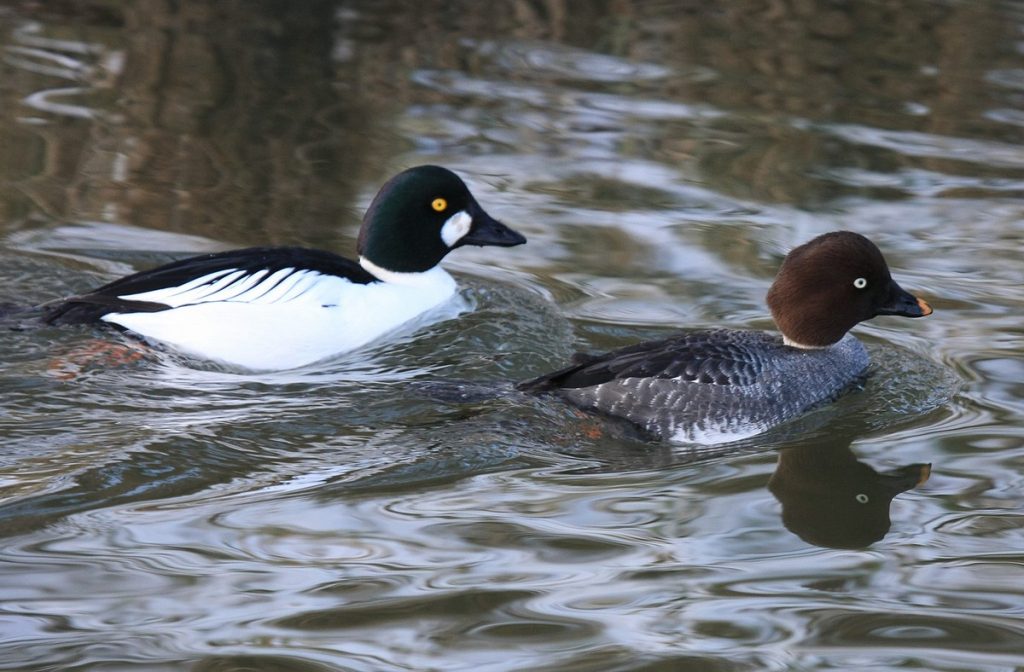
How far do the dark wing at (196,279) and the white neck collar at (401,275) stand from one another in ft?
2.12

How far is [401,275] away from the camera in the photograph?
836cm

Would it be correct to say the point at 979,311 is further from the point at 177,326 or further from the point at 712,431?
the point at 177,326

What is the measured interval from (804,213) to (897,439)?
11.2ft

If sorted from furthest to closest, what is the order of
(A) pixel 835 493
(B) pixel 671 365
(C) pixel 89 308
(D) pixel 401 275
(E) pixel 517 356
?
(D) pixel 401 275, (E) pixel 517 356, (C) pixel 89 308, (B) pixel 671 365, (A) pixel 835 493

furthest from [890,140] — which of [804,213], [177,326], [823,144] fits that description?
[177,326]

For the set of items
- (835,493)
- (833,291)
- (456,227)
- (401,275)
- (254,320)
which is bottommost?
(835,493)

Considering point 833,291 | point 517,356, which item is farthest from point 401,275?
point 833,291

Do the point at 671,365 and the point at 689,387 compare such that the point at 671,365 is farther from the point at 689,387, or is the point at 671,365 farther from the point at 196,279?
the point at 196,279

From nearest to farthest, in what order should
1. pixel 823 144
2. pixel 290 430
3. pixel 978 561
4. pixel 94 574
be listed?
pixel 94 574 < pixel 978 561 < pixel 290 430 < pixel 823 144

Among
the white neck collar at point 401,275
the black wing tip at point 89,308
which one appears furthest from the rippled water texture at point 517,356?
the white neck collar at point 401,275

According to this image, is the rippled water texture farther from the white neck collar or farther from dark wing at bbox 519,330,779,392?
the white neck collar

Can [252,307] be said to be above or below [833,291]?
below

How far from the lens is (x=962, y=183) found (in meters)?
10.4

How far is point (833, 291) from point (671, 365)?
37.4 inches
